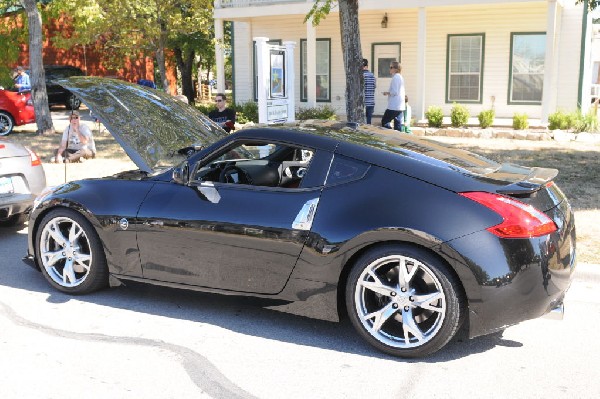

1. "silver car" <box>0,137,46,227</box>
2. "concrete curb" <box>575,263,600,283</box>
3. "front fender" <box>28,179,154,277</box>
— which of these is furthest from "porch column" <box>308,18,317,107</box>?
"front fender" <box>28,179,154,277</box>

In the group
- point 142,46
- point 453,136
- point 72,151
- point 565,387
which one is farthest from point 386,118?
point 142,46

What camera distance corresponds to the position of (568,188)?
9.27 metres

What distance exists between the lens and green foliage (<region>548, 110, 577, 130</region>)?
1653cm

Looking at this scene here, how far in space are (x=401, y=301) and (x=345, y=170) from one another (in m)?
0.91

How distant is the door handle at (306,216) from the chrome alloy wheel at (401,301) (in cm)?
48

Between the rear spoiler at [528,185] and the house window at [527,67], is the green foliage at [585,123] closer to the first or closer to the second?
the house window at [527,67]

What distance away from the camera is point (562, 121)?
16531 millimetres

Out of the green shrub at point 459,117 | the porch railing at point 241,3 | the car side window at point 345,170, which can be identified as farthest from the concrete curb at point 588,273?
the porch railing at point 241,3

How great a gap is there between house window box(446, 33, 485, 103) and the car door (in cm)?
1643

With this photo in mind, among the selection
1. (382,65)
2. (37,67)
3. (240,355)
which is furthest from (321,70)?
(240,355)

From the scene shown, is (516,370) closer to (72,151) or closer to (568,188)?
(568,188)

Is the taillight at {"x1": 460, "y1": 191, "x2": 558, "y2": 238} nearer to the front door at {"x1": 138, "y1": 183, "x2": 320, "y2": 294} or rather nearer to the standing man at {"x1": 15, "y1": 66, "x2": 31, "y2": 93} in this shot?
the front door at {"x1": 138, "y1": 183, "x2": 320, "y2": 294}

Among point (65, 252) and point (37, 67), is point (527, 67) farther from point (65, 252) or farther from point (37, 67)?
point (65, 252)

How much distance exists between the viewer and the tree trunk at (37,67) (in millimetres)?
15711
